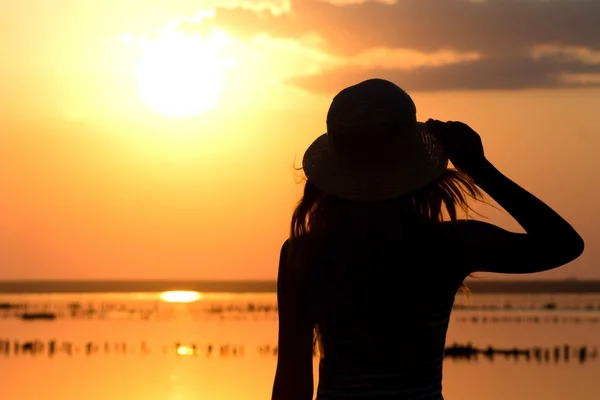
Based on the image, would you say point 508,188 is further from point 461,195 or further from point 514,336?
point 514,336

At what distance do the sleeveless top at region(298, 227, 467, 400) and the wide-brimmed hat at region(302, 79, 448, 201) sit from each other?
15 cm

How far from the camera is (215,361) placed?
30188mm

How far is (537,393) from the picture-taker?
2286 cm

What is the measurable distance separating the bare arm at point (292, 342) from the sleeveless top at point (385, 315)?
8 centimetres

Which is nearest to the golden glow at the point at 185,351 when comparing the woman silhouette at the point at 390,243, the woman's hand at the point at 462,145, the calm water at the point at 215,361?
the calm water at the point at 215,361

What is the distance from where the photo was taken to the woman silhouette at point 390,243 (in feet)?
10.4

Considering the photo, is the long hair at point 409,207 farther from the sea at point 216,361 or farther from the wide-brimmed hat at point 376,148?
the sea at point 216,361

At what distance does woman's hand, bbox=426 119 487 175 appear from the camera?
3209mm

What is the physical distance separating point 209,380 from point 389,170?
21.7 meters

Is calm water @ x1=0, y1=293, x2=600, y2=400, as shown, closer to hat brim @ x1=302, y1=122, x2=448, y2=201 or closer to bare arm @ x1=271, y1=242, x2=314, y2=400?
bare arm @ x1=271, y1=242, x2=314, y2=400

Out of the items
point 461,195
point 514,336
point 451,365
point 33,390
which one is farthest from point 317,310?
point 514,336

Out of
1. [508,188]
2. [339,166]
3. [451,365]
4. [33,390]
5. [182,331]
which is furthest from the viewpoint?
[182,331]

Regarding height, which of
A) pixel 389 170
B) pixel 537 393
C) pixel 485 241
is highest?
pixel 389 170

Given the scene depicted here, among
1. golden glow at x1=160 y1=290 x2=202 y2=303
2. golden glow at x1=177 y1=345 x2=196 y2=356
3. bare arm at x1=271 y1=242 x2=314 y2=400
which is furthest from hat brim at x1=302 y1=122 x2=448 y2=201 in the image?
golden glow at x1=160 y1=290 x2=202 y2=303
